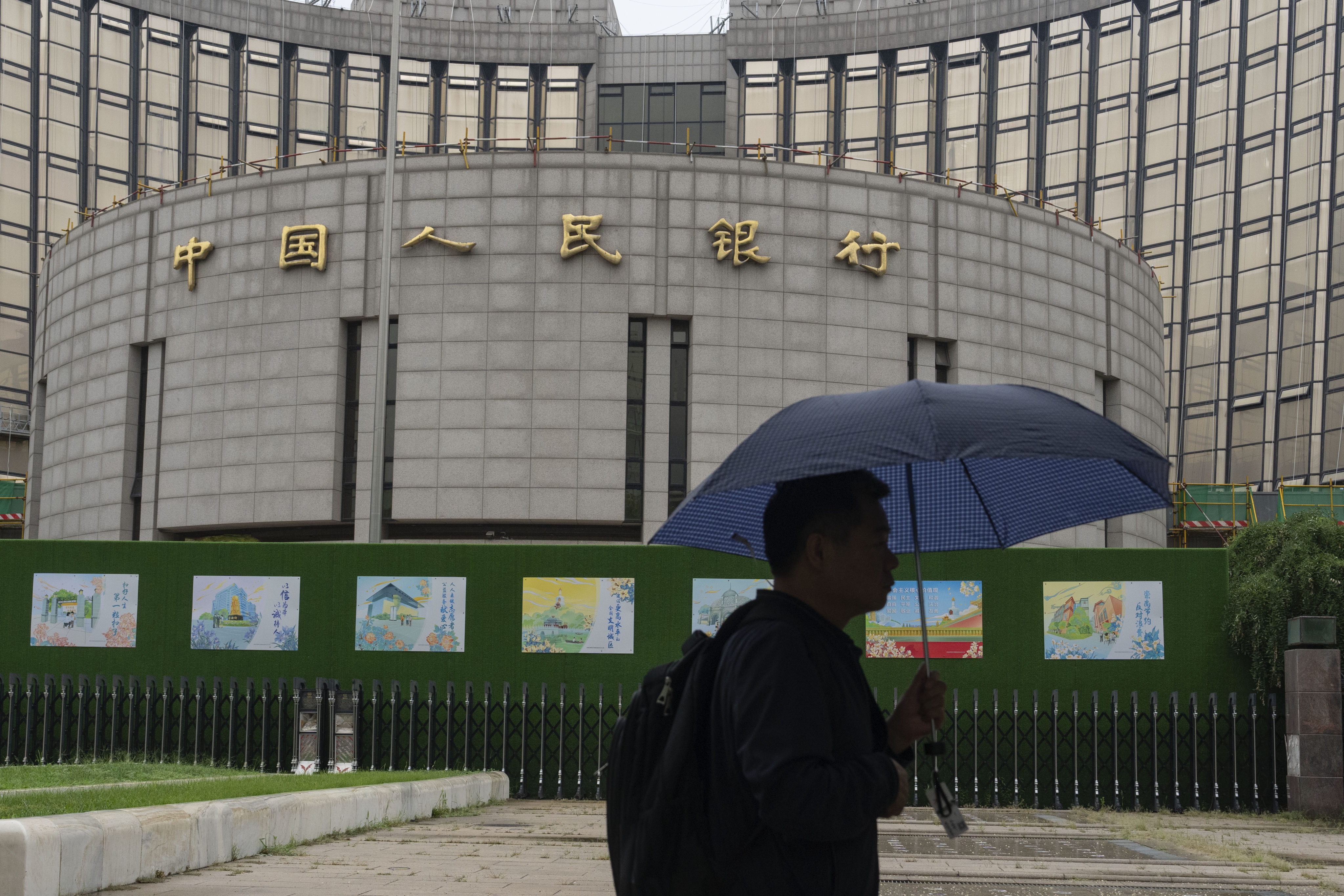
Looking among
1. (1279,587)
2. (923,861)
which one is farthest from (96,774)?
(1279,587)

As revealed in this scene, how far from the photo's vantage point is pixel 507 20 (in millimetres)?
60125

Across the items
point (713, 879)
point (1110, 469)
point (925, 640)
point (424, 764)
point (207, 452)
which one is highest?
point (207, 452)

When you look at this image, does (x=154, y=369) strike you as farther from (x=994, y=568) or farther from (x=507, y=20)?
(x=507, y=20)

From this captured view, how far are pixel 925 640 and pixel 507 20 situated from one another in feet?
197

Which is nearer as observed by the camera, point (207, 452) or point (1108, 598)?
point (1108, 598)

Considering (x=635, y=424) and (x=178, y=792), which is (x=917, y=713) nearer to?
(x=178, y=792)

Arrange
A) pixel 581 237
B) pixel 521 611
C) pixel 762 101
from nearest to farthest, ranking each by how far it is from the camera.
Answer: pixel 521 611 → pixel 581 237 → pixel 762 101

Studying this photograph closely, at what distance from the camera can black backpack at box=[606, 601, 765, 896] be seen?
121 inches

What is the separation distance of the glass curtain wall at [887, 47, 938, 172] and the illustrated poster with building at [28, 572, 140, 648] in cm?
4494

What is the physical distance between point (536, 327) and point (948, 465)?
29.0m

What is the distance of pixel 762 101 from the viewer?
57750 mm

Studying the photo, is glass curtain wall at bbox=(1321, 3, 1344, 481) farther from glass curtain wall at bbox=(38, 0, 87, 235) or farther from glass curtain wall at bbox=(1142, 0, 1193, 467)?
glass curtain wall at bbox=(38, 0, 87, 235)

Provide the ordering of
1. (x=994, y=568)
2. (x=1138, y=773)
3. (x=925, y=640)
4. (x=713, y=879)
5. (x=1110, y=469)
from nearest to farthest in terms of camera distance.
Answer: (x=713, y=879), (x=925, y=640), (x=1110, y=469), (x=1138, y=773), (x=994, y=568)

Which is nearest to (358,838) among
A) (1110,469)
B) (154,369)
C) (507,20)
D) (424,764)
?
(424,764)
